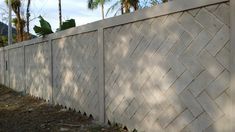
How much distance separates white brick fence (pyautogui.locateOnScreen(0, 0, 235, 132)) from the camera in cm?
445

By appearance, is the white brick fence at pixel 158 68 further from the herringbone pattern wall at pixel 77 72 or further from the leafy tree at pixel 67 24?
the leafy tree at pixel 67 24

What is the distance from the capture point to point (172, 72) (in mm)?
5234

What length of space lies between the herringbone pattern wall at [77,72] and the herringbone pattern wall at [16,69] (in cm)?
414

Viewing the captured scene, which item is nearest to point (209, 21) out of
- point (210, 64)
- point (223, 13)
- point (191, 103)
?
Result: point (223, 13)

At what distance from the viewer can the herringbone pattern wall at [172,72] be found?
4465mm

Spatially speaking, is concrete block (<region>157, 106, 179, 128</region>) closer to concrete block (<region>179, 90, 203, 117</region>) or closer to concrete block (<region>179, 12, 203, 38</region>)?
concrete block (<region>179, 90, 203, 117</region>)

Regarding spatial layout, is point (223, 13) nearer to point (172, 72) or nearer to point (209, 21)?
point (209, 21)

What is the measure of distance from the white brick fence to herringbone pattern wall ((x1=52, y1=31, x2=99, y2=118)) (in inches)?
0.8

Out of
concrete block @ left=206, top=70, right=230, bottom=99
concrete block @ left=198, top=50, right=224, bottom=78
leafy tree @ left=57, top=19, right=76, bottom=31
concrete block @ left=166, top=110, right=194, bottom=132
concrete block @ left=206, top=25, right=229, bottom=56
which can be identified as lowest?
concrete block @ left=166, top=110, right=194, bottom=132

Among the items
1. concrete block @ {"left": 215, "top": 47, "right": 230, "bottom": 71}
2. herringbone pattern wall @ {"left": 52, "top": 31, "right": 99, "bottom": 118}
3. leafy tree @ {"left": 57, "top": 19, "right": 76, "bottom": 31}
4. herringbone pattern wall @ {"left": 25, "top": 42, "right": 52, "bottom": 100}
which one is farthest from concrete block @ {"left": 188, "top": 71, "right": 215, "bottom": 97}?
leafy tree @ {"left": 57, "top": 19, "right": 76, "bottom": 31}

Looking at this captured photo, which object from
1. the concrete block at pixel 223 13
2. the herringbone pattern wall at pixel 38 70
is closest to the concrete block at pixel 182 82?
the concrete block at pixel 223 13

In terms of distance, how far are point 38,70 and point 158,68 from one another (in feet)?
21.7

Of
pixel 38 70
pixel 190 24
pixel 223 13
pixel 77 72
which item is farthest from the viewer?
pixel 38 70

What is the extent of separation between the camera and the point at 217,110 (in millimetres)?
4465
